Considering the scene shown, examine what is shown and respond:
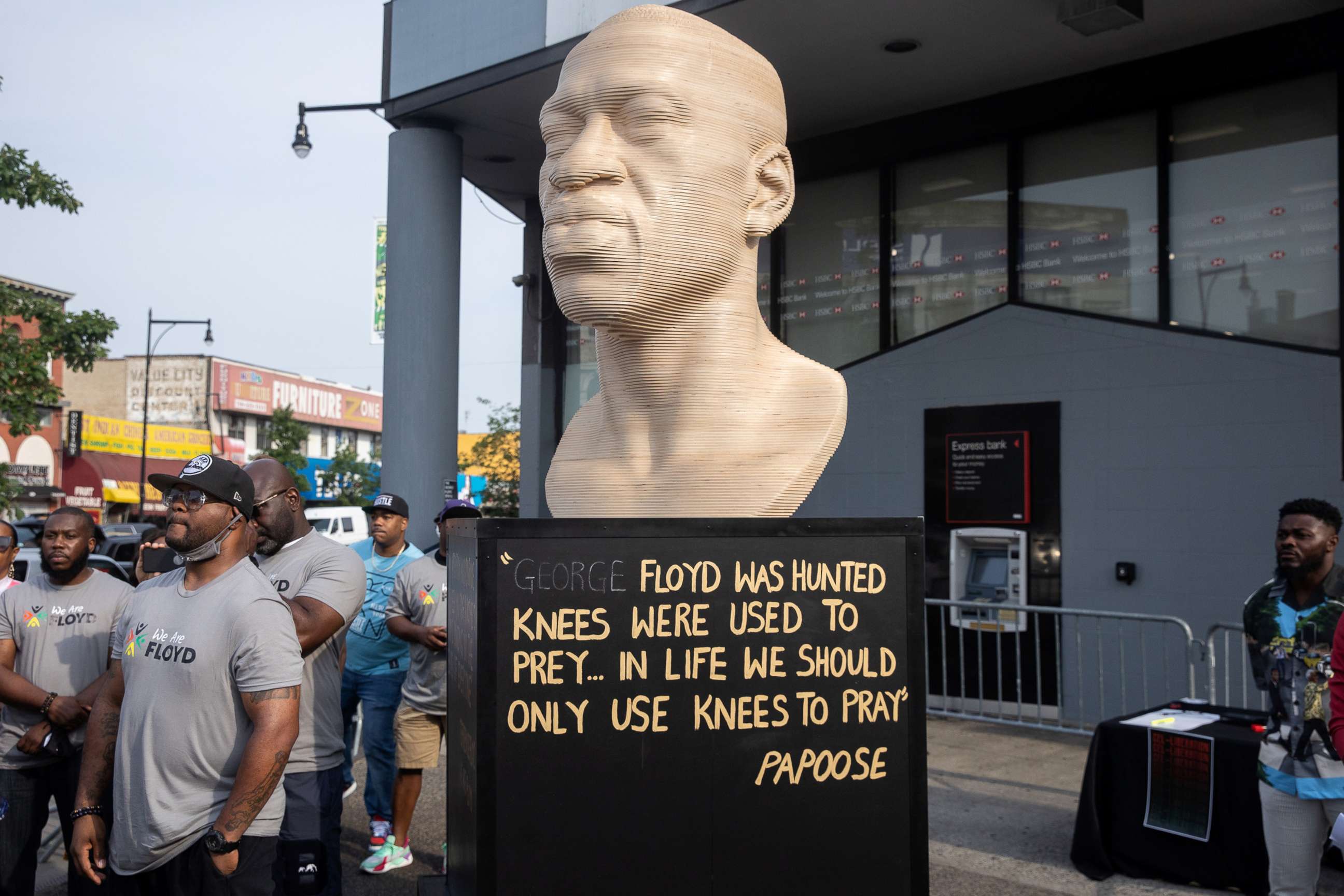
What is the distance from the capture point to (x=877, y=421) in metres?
9.92

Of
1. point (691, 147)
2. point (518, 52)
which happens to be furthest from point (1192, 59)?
point (691, 147)

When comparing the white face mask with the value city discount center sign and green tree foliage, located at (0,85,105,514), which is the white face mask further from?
the value city discount center sign

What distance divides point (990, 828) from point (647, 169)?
4.53 m

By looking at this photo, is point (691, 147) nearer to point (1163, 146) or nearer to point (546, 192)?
point (546, 192)

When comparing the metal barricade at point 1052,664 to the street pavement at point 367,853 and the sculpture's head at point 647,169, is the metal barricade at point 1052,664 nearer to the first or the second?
the street pavement at point 367,853

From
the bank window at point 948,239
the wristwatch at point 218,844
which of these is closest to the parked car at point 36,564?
the wristwatch at point 218,844

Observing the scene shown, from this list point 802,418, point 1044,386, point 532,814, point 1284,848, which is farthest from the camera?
point 1044,386

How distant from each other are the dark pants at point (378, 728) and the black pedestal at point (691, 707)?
3.13 m

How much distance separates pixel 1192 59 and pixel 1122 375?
2.40 m

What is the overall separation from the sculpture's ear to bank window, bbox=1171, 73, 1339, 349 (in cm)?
586

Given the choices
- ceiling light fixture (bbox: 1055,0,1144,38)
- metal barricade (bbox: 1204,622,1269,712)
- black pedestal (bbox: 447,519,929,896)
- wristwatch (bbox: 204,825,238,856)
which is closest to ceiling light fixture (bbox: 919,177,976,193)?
ceiling light fixture (bbox: 1055,0,1144,38)

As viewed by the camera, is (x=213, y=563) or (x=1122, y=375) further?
(x=1122, y=375)

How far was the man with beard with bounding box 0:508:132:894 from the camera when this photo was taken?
422 cm

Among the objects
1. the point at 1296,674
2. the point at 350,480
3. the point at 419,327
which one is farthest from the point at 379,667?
the point at 350,480
